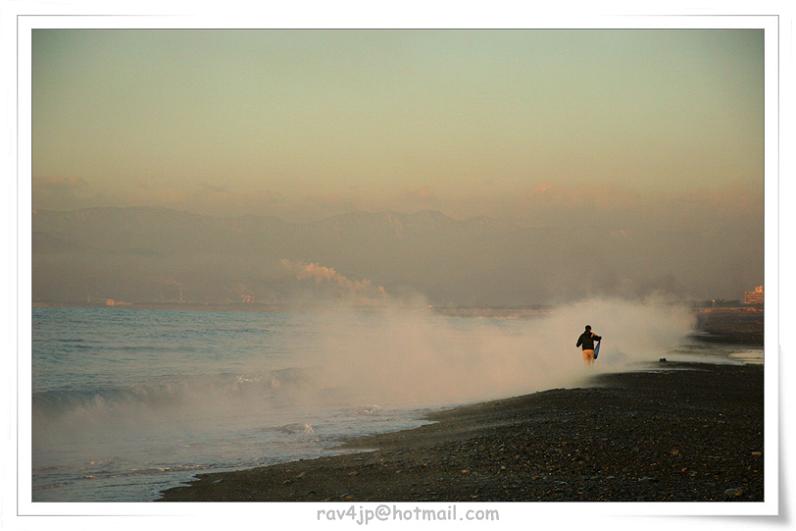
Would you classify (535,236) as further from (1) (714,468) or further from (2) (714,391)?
(1) (714,468)

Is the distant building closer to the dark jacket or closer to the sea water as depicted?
the dark jacket

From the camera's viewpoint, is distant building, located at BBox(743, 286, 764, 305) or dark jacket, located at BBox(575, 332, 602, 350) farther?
dark jacket, located at BBox(575, 332, 602, 350)

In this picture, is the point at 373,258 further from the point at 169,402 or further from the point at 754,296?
the point at 754,296

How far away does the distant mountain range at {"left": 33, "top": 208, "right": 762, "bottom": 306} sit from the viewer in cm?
483

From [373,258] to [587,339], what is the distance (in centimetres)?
157

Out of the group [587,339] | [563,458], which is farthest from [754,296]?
[563,458]

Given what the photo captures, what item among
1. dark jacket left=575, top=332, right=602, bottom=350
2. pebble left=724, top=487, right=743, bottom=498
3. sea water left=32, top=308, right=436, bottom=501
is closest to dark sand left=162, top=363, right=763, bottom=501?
pebble left=724, top=487, right=743, bottom=498

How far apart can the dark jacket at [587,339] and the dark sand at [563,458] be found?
1.13 ft

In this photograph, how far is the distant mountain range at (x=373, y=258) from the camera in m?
4.83

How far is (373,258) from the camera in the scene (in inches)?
216

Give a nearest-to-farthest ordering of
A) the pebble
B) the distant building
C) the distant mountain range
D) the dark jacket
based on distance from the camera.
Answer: the pebble → the distant building → the distant mountain range → the dark jacket

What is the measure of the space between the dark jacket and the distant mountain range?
0.34 metres

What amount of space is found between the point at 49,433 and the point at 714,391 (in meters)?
4.11

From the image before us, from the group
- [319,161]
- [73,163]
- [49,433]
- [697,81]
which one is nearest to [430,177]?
[319,161]
